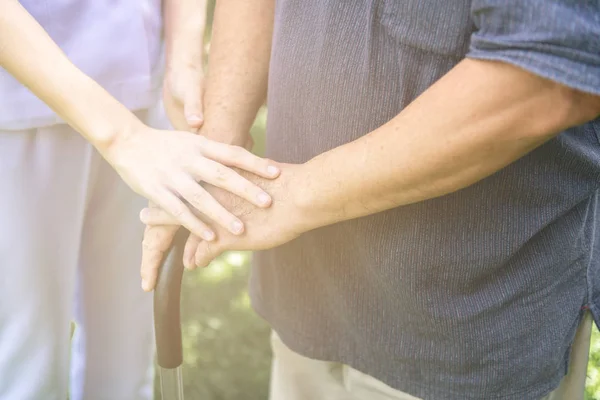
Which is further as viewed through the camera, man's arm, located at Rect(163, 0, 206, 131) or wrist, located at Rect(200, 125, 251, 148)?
man's arm, located at Rect(163, 0, 206, 131)

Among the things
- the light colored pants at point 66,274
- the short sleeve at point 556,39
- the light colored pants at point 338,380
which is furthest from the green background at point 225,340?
the short sleeve at point 556,39

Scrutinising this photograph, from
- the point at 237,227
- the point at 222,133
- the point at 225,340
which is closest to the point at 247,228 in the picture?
the point at 237,227

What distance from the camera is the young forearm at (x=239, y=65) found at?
56.0 inches

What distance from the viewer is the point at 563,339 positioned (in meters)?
1.20

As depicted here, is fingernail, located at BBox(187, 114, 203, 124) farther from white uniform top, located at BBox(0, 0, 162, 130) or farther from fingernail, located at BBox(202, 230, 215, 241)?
fingernail, located at BBox(202, 230, 215, 241)

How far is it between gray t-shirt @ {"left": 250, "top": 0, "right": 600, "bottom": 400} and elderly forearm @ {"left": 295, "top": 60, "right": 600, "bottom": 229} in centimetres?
10

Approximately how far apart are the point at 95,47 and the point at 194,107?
9.7 inches

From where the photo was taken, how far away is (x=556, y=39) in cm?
77

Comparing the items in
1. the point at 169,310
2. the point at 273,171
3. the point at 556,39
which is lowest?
the point at 169,310

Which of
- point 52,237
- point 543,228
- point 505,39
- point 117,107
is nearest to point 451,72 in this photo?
point 505,39

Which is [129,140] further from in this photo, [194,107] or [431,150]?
[431,150]

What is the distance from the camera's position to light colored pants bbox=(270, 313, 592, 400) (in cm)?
127

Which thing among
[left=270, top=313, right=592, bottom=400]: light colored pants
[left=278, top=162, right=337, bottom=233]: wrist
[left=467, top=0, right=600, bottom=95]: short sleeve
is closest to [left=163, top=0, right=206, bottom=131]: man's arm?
[left=278, top=162, right=337, bottom=233]: wrist

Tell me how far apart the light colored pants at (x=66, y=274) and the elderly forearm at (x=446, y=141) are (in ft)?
2.26
